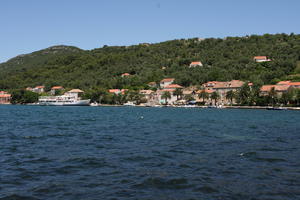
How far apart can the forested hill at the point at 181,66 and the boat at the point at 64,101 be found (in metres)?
17.0

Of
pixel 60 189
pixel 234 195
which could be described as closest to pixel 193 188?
pixel 234 195

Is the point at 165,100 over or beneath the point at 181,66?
beneath

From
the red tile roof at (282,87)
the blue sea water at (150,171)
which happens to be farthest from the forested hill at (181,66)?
the blue sea water at (150,171)

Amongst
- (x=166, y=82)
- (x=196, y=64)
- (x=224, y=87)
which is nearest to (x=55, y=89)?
(x=166, y=82)

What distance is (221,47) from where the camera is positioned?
175 metres

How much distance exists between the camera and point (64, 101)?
135m

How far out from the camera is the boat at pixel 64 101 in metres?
131

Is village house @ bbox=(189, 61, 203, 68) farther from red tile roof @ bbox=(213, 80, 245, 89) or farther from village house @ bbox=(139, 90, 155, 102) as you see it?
red tile roof @ bbox=(213, 80, 245, 89)

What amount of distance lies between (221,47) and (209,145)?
160806mm

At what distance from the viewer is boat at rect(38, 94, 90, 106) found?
13100 cm

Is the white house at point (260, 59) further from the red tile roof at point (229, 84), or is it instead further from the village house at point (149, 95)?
the village house at point (149, 95)

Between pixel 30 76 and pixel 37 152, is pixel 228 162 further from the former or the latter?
pixel 30 76

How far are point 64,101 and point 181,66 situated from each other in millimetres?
58333

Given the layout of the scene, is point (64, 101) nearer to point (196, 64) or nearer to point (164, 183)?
point (196, 64)
